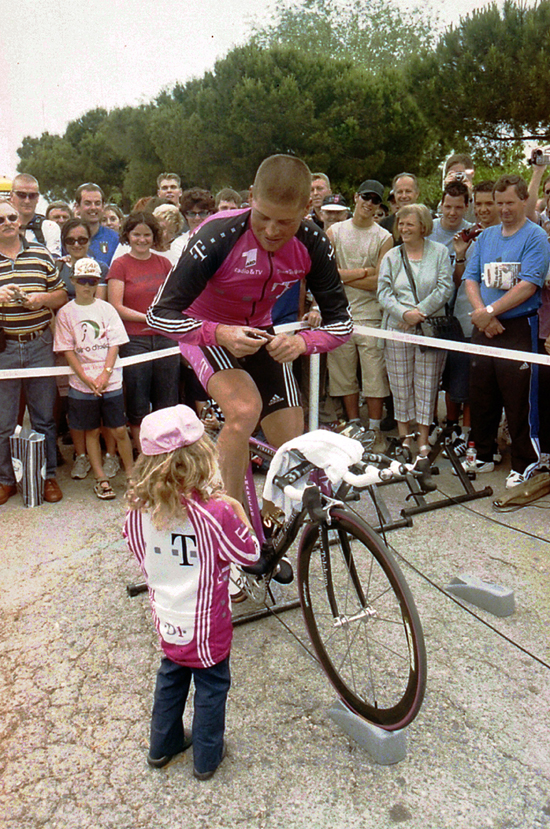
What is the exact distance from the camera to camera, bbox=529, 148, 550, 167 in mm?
5527

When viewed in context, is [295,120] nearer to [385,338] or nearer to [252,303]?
[385,338]

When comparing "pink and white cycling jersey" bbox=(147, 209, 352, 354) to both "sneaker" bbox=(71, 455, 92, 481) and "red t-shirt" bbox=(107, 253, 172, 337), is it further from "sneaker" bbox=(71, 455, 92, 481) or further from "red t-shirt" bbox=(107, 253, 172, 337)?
"sneaker" bbox=(71, 455, 92, 481)

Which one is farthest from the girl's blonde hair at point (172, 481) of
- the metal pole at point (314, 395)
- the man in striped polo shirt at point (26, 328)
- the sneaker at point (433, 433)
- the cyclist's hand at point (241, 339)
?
the sneaker at point (433, 433)

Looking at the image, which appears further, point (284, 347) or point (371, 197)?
point (371, 197)

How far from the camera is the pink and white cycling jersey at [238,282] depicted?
3057 mm

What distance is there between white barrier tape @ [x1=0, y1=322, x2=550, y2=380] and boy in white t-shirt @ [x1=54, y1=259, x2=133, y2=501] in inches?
4.9

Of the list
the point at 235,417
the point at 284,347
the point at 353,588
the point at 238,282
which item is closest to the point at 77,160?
the point at 238,282

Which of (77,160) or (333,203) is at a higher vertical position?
(77,160)

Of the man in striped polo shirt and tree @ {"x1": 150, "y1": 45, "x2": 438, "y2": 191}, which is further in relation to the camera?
tree @ {"x1": 150, "y1": 45, "x2": 438, "y2": 191}

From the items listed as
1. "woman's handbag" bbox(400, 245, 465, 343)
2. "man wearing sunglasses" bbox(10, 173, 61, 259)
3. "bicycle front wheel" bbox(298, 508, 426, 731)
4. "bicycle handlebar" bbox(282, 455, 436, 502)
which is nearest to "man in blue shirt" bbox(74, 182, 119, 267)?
"man wearing sunglasses" bbox(10, 173, 61, 259)

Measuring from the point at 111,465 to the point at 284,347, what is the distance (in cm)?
338

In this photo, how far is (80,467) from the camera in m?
5.75

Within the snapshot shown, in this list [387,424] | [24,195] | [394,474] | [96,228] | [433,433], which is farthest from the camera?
[387,424]

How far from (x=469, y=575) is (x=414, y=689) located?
1.47 m
